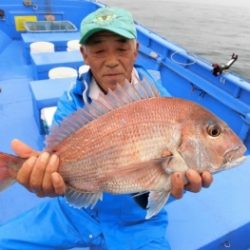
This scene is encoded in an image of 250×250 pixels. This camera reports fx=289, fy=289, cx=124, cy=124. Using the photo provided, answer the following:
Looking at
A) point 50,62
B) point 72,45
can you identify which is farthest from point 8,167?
point 72,45

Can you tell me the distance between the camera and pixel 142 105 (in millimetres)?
1396

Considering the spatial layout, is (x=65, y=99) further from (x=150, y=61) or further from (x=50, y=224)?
(x=150, y=61)

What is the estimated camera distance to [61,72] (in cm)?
425

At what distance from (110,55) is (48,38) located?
4.49m

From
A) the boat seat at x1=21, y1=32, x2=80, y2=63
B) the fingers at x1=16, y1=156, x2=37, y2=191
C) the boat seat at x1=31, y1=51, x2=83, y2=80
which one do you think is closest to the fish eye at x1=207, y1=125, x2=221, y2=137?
the fingers at x1=16, y1=156, x2=37, y2=191

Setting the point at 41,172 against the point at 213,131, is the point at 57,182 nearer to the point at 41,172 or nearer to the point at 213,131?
the point at 41,172

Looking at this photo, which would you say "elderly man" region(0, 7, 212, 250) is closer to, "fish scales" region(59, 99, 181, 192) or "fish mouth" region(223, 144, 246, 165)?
"fish scales" region(59, 99, 181, 192)

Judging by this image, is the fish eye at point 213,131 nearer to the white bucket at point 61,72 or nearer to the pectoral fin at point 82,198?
the pectoral fin at point 82,198

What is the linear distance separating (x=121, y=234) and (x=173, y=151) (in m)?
0.89

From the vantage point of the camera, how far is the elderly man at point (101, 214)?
1855 millimetres

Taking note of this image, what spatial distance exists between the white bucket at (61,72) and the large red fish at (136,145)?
116 inches

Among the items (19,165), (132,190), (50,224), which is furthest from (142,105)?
(50,224)

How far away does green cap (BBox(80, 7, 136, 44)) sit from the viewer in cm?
178

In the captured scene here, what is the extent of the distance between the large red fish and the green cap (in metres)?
0.55
